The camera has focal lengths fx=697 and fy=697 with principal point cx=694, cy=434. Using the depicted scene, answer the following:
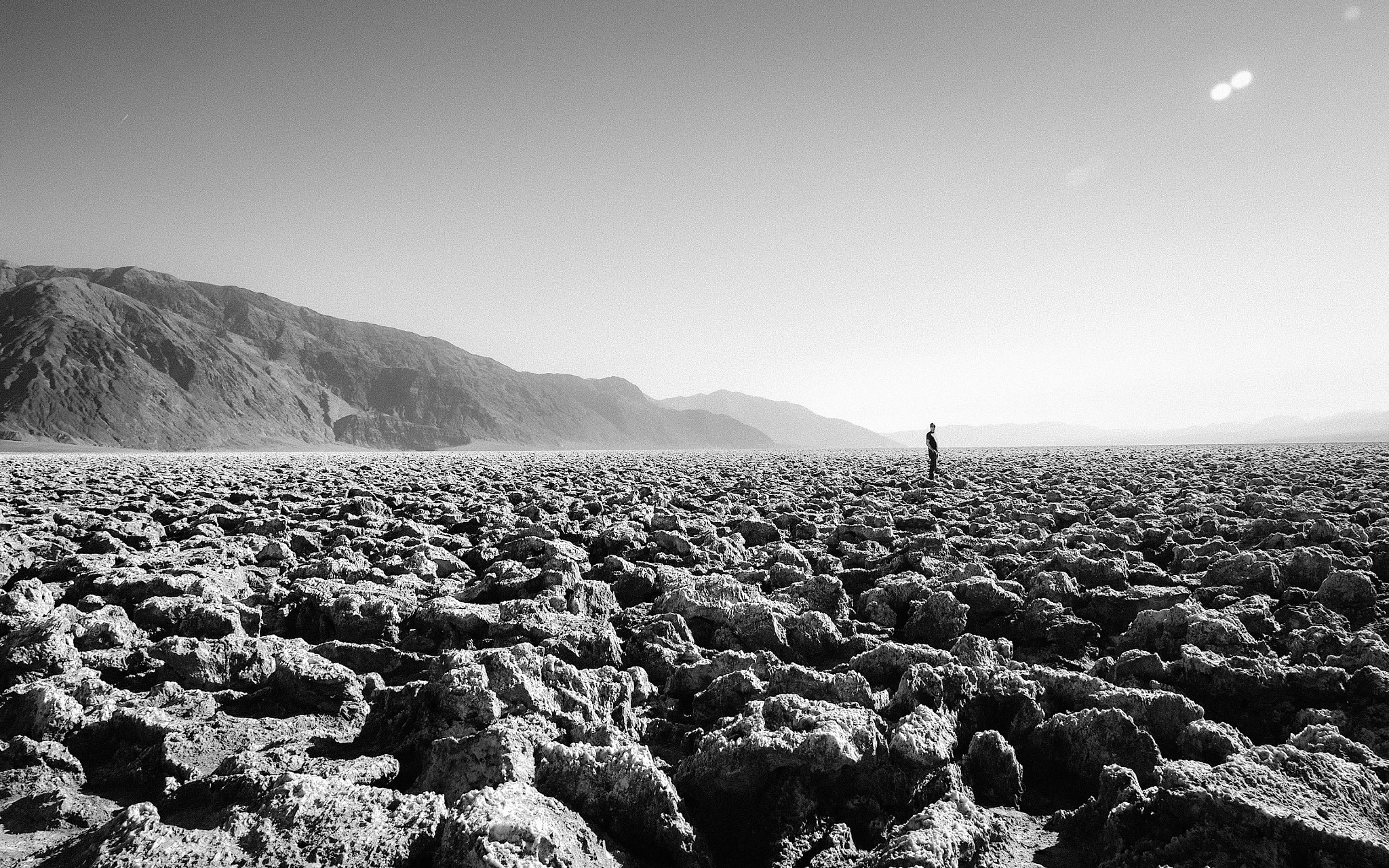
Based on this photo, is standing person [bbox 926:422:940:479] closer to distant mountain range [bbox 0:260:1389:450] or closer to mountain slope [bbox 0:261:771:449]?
distant mountain range [bbox 0:260:1389:450]

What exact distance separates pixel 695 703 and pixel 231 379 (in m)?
136

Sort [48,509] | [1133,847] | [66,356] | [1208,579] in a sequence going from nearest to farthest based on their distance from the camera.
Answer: [1133,847], [1208,579], [48,509], [66,356]

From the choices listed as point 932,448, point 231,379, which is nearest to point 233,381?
point 231,379

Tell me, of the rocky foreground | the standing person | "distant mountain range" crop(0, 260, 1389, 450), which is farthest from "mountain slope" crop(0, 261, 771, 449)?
the rocky foreground

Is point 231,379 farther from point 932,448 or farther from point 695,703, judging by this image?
point 695,703

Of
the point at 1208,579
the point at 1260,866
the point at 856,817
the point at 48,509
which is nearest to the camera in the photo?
the point at 1260,866

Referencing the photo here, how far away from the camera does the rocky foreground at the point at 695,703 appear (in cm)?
191

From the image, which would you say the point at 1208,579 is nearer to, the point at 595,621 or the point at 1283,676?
the point at 1283,676

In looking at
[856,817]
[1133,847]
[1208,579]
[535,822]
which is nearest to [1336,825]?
[1133,847]

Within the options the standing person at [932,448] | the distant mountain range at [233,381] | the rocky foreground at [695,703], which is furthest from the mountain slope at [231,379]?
the rocky foreground at [695,703]

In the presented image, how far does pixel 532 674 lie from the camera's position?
9.50ft

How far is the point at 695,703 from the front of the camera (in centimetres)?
304

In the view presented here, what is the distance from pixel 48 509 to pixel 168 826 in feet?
31.7

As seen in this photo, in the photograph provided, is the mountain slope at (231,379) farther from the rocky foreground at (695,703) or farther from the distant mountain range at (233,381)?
the rocky foreground at (695,703)
